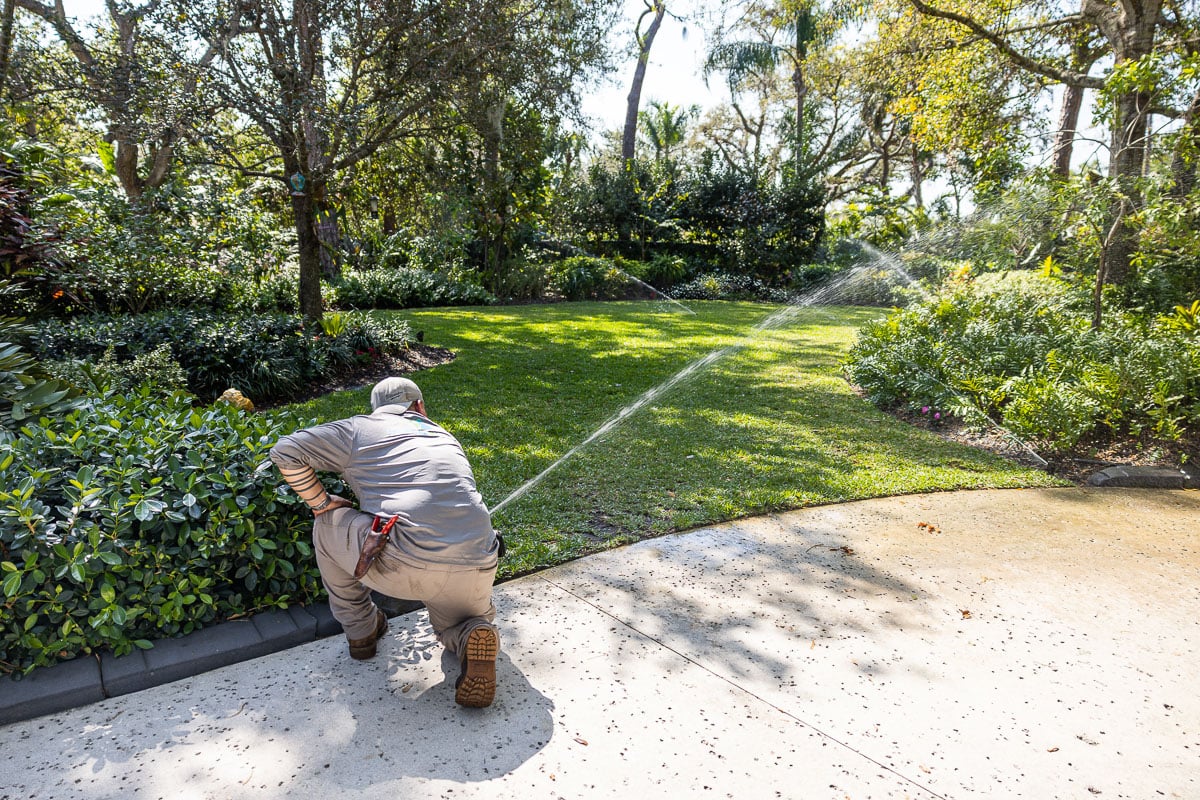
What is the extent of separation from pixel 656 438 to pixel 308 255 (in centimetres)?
541

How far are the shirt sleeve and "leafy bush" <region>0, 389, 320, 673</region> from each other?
0.52 meters

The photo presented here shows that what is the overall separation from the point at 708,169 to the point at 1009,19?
10.0 meters

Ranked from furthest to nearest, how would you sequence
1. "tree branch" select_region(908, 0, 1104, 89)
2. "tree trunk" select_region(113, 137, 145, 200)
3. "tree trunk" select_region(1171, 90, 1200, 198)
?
"tree trunk" select_region(113, 137, 145, 200) < "tree branch" select_region(908, 0, 1104, 89) < "tree trunk" select_region(1171, 90, 1200, 198)

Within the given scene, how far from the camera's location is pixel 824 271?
64.8 feet

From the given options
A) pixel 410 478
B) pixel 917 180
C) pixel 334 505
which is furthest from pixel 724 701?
pixel 917 180

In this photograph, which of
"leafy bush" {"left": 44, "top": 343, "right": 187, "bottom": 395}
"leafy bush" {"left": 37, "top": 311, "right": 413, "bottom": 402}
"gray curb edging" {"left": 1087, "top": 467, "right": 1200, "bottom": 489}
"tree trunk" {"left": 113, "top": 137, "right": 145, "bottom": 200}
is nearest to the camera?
"leafy bush" {"left": 44, "top": 343, "right": 187, "bottom": 395}

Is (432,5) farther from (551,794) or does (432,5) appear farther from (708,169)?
(708,169)

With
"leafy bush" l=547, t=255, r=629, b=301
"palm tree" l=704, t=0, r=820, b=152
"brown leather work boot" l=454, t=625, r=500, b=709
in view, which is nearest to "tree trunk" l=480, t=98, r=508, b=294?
"leafy bush" l=547, t=255, r=629, b=301

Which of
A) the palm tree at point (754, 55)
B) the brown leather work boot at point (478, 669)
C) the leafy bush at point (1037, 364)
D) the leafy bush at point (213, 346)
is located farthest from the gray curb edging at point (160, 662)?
the palm tree at point (754, 55)

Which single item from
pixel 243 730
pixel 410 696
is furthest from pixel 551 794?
pixel 243 730

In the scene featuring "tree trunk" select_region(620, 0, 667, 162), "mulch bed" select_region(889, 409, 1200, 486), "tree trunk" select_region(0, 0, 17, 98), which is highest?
"tree trunk" select_region(620, 0, 667, 162)

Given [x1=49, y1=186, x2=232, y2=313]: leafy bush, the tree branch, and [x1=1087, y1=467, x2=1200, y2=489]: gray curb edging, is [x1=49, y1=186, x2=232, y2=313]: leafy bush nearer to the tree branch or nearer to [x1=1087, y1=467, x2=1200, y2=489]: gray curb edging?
[x1=1087, y1=467, x2=1200, y2=489]: gray curb edging

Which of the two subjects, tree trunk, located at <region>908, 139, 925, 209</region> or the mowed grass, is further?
tree trunk, located at <region>908, 139, 925, 209</region>

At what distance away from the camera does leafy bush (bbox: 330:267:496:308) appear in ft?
45.4
